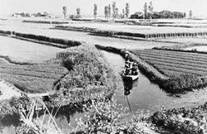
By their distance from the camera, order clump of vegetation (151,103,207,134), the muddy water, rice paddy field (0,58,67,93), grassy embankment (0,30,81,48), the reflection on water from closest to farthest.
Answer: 1. clump of vegetation (151,103,207,134)
2. the muddy water
3. rice paddy field (0,58,67,93)
4. the reflection on water
5. grassy embankment (0,30,81,48)

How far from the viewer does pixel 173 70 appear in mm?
34844

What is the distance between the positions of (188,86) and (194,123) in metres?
12.1

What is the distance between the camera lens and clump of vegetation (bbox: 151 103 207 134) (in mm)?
17406

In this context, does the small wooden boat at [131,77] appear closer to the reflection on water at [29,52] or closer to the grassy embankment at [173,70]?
the grassy embankment at [173,70]

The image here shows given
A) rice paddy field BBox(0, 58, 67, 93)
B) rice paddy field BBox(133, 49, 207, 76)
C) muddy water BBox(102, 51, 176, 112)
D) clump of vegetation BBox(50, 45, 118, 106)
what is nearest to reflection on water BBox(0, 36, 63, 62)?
rice paddy field BBox(0, 58, 67, 93)

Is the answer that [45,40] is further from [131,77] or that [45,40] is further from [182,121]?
[182,121]

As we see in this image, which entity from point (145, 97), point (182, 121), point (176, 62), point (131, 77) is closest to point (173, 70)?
point (176, 62)

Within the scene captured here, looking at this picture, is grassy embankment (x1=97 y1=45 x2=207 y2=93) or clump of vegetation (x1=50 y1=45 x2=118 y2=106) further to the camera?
grassy embankment (x1=97 y1=45 x2=207 y2=93)

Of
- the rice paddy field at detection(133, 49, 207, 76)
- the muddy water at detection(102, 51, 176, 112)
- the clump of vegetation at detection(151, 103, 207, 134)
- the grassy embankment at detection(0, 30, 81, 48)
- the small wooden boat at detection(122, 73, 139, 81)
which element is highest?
the grassy embankment at detection(0, 30, 81, 48)

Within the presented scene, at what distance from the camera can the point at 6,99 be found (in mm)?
23781

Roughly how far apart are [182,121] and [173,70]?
16972mm

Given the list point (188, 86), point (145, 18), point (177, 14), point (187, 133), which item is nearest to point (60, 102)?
point (187, 133)

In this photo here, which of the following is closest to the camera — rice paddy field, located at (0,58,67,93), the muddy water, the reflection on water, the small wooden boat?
the muddy water

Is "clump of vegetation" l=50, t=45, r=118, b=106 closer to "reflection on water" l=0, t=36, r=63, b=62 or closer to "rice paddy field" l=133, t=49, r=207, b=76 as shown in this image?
"rice paddy field" l=133, t=49, r=207, b=76
